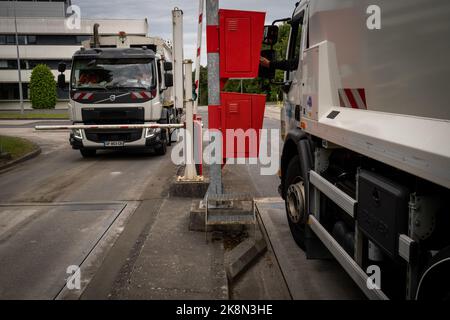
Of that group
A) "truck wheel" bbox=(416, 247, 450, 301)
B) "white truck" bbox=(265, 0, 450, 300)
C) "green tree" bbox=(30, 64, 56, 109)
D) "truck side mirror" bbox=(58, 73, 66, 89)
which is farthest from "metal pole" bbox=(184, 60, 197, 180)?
"green tree" bbox=(30, 64, 56, 109)

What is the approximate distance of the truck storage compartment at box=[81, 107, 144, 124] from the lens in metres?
11.1

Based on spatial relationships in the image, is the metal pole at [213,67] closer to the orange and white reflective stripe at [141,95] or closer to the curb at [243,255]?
the curb at [243,255]

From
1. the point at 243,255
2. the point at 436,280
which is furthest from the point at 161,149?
the point at 436,280

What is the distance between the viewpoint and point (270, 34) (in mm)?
4820

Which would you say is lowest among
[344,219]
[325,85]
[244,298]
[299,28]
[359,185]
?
[244,298]

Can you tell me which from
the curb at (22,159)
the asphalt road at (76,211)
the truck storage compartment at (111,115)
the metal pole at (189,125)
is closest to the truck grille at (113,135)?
the truck storage compartment at (111,115)

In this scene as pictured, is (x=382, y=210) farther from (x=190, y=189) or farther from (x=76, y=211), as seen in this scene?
(x=76, y=211)

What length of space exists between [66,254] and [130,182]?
3989 millimetres

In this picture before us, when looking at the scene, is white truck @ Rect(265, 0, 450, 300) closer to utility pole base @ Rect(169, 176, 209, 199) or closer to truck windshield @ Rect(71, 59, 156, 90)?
utility pole base @ Rect(169, 176, 209, 199)

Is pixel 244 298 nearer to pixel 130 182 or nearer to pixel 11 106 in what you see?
pixel 130 182

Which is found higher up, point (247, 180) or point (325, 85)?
point (325, 85)

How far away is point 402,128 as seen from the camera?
2.47 meters

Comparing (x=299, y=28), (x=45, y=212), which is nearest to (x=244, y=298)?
(x=299, y=28)

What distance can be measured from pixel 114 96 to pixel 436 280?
9.98 metres
